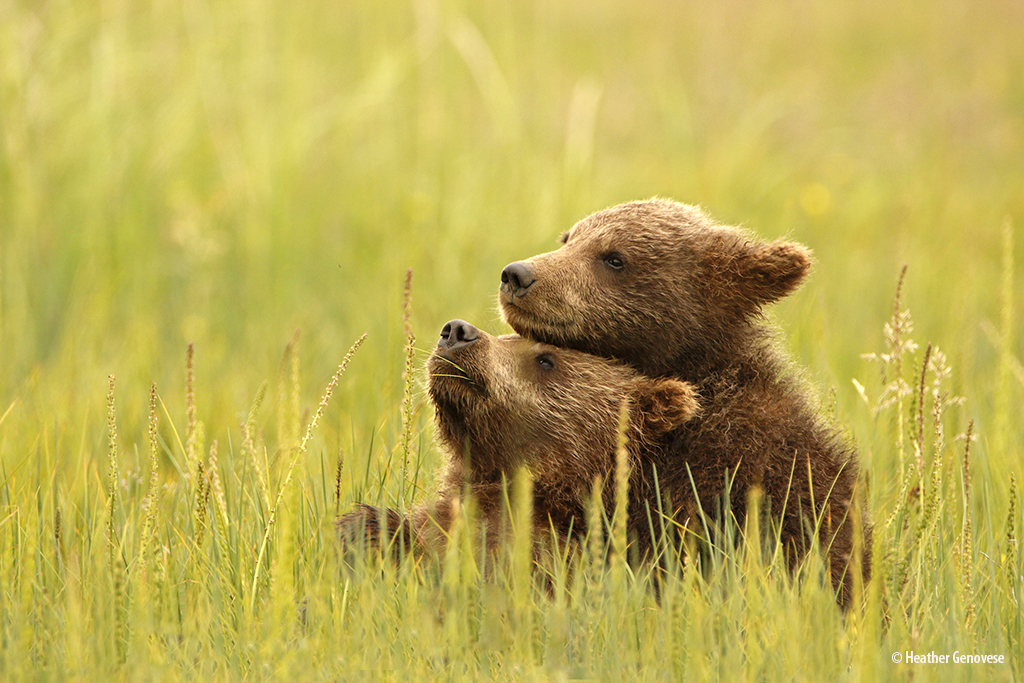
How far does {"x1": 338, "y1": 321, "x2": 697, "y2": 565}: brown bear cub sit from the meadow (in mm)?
152

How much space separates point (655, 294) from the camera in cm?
407

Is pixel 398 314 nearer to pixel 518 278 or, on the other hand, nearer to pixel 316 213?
pixel 518 278

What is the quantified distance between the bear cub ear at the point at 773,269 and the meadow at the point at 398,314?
0.23 metres

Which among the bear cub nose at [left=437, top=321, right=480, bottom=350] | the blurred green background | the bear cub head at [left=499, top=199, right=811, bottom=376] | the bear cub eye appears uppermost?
the blurred green background

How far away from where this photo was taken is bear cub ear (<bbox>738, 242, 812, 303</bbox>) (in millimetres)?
4023

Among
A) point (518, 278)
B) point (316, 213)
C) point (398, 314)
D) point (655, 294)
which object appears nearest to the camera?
point (518, 278)

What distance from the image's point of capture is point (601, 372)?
12.3 ft

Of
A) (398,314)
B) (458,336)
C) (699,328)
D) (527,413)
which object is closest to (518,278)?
(458,336)

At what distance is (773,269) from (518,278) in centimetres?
97

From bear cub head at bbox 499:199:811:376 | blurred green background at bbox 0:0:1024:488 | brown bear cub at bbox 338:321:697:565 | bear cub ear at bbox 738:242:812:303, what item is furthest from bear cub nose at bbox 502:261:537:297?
bear cub ear at bbox 738:242:812:303

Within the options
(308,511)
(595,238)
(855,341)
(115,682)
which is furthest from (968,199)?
(115,682)

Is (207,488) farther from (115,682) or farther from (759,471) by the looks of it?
(759,471)

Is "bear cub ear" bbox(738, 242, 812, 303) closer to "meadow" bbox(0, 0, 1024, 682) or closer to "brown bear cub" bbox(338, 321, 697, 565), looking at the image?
"meadow" bbox(0, 0, 1024, 682)

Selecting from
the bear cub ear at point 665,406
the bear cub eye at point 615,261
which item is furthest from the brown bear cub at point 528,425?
the bear cub eye at point 615,261
